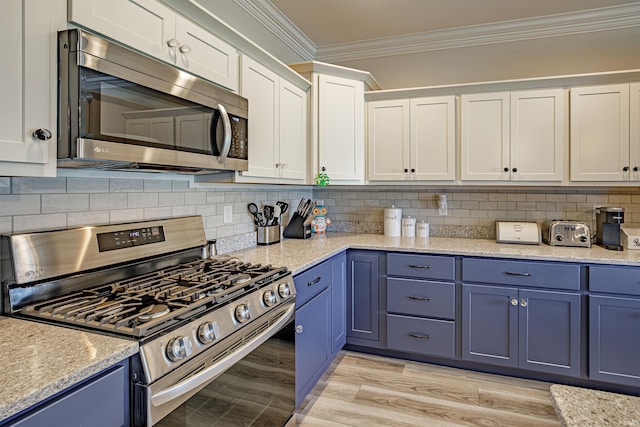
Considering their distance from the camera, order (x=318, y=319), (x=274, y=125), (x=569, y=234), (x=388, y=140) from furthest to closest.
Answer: (x=388, y=140), (x=569, y=234), (x=274, y=125), (x=318, y=319)

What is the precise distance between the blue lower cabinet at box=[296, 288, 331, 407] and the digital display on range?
32.4 inches

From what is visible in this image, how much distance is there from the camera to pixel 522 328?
2605mm

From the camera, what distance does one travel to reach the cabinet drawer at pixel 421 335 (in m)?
2.79

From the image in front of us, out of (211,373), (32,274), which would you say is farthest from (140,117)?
(211,373)

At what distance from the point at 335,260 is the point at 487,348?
3.97 ft

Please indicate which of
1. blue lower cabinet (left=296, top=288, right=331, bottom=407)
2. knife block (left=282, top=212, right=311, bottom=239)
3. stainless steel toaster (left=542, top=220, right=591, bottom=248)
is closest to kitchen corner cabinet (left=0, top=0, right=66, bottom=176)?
blue lower cabinet (left=296, top=288, right=331, bottom=407)

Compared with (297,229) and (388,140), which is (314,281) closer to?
(297,229)

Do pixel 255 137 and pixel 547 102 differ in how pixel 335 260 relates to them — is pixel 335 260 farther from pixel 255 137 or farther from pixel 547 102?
pixel 547 102

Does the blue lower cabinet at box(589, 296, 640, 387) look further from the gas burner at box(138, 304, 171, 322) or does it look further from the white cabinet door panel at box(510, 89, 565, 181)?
the gas burner at box(138, 304, 171, 322)

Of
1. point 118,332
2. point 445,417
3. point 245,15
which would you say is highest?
point 245,15

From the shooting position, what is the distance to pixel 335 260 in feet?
8.98

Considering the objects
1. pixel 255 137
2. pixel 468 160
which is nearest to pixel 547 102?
pixel 468 160

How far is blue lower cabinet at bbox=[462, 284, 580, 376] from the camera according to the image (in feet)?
8.25

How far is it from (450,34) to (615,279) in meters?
2.24
